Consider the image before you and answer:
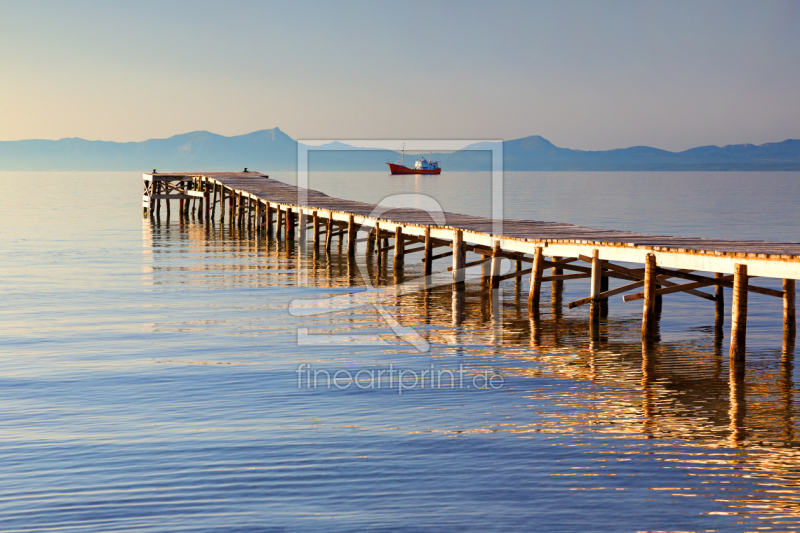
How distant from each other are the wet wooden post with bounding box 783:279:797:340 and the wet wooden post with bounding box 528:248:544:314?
5228 millimetres

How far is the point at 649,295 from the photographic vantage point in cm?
1592

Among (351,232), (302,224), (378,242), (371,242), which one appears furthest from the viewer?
(371,242)

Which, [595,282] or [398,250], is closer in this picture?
[595,282]

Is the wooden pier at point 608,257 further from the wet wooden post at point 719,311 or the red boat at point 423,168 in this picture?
the red boat at point 423,168

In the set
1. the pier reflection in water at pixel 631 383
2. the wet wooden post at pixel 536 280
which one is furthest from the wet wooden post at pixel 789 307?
the wet wooden post at pixel 536 280

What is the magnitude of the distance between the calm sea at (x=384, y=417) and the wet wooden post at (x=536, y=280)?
319 millimetres

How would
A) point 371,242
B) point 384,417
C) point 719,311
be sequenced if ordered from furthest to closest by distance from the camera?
point 371,242, point 719,311, point 384,417

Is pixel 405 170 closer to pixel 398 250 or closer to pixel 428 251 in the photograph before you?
pixel 398 250

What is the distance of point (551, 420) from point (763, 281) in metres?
15.6

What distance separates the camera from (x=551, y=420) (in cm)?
1090

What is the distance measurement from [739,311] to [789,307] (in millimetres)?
1863

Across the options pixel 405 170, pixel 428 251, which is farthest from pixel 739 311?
pixel 405 170

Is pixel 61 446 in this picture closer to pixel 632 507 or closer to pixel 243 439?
pixel 243 439

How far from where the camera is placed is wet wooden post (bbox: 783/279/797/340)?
15375 millimetres
